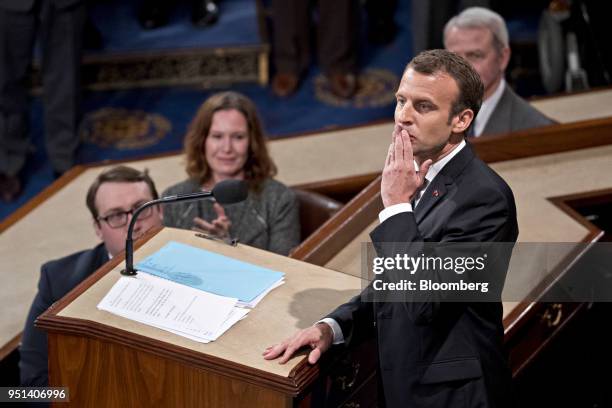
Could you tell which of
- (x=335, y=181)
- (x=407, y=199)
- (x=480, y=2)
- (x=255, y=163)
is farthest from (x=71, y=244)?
(x=480, y=2)

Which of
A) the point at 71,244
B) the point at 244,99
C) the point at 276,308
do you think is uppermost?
the point at 244,99

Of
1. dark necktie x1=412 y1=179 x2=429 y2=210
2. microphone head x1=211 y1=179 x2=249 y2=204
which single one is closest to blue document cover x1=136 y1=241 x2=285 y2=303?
microphone head x1=211 y1=179 x2=249 y2=204

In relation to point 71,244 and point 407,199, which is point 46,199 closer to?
point 71,244

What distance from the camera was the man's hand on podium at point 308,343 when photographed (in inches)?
84.0

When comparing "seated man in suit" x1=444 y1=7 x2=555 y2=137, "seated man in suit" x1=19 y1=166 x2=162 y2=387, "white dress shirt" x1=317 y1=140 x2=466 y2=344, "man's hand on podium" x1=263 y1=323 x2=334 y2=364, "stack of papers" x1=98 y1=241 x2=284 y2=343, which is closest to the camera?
"white dress shirt" x1=317 y1=140 x2=466 y2=344

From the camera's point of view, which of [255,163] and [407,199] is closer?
[407,199]

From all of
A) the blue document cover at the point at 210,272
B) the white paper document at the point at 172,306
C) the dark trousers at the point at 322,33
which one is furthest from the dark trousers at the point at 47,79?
the white paper document at the point at 172,306

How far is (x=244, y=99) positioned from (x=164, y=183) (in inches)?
Result: 21.5

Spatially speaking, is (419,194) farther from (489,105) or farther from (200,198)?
(489,105)

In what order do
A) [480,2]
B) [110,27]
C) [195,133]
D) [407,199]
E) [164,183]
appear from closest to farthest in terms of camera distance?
[407,199] < [195,133] < [164,183] < [480,2] < [110,27]

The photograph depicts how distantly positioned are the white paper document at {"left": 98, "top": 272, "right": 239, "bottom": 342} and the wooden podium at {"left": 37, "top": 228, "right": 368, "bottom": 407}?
0.07ft

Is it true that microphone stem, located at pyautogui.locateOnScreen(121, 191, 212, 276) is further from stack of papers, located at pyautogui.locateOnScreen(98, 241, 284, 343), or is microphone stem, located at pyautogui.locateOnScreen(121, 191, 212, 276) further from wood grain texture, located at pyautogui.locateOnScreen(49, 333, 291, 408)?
wood grain texture, located at pyautogui.locateOnScreen(49, 333, 291, 408)

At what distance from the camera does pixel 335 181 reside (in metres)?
3.90

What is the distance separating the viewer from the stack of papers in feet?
7.38
